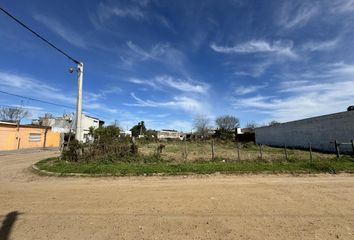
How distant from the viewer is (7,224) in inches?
189

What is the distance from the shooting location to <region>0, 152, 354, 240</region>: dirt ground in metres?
4.36

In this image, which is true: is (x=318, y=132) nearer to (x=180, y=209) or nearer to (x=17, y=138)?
(x=180, y=209)

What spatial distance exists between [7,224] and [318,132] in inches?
1091

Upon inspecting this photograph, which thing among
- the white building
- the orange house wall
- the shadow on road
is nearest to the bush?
the shadow on road

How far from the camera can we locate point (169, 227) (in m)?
4.63

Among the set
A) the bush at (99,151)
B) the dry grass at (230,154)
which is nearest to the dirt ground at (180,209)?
the bush at (99,151)

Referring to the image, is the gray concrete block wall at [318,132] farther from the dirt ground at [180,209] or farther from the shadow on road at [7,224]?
the shadow on road at [7,224]

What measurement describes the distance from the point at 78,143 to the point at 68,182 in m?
6.32

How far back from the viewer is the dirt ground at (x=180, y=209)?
14.3 feet

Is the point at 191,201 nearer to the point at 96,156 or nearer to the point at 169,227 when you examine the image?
→ the point at 169,227

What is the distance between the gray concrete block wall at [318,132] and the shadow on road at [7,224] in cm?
2200

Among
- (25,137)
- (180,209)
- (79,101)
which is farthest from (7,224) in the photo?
(25,137)

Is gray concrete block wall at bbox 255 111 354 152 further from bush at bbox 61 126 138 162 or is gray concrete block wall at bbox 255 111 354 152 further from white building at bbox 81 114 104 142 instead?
white building at bbox 81 114 104 142

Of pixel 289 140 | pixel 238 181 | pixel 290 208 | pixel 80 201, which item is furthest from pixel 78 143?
pixel 289 140
